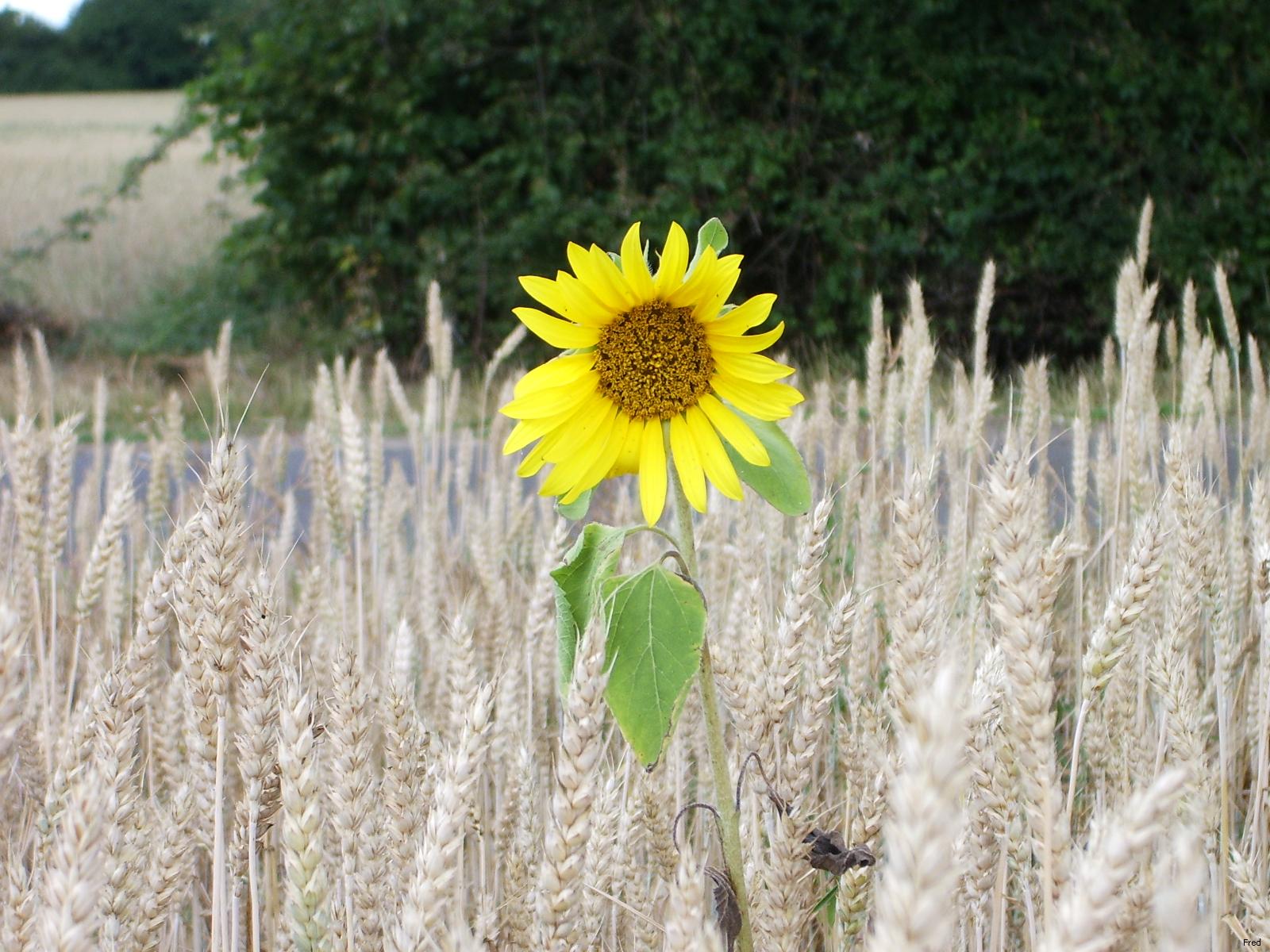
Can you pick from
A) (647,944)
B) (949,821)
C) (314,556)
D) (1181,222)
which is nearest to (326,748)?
(647,944)

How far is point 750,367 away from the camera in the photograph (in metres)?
1.23

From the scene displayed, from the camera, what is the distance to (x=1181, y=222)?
709cm

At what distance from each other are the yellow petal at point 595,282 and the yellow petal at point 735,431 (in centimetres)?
14

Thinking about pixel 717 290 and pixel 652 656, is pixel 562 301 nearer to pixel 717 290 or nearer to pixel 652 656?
pixel 717 290

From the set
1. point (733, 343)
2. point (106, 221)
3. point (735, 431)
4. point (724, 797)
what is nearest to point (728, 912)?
point (724, 797)

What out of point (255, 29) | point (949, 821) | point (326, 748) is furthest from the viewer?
point (255, 29)

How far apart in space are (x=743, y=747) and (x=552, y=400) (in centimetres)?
50

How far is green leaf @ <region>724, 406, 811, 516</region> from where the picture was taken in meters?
1.16

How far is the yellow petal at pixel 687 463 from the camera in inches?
46.3

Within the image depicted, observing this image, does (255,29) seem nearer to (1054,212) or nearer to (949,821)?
(1054,212)

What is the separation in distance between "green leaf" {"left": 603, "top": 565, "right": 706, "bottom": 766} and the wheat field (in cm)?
14

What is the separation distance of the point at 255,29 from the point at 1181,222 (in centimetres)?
667

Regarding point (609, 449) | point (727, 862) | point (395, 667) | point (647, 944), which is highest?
point (609, 449)

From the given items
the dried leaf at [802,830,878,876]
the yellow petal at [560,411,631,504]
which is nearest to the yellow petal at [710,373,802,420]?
the yellow petal at [560,411,631,504]
